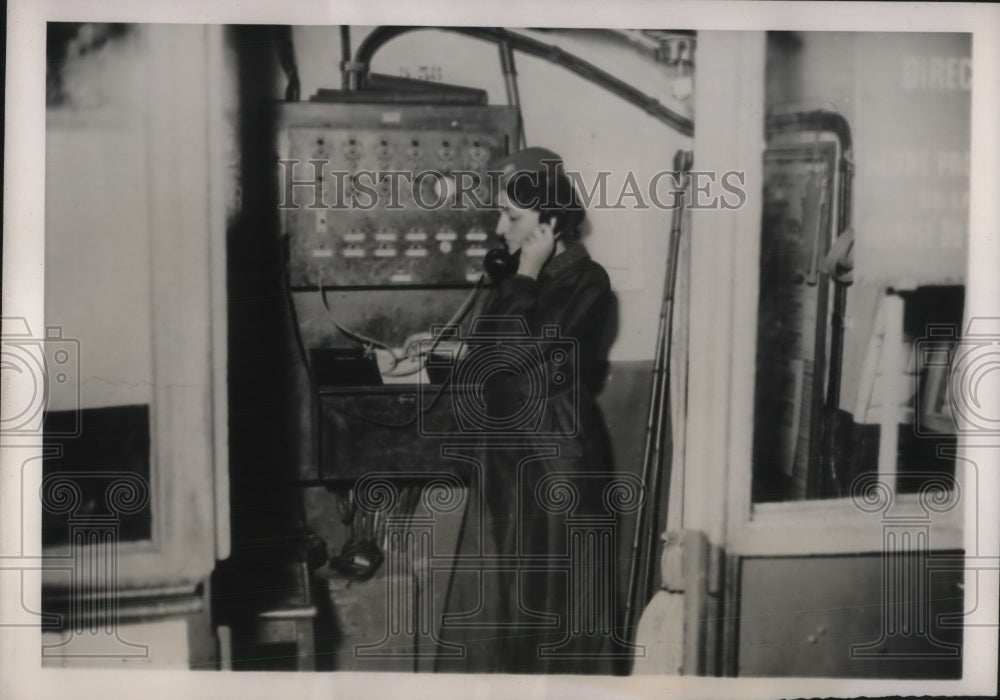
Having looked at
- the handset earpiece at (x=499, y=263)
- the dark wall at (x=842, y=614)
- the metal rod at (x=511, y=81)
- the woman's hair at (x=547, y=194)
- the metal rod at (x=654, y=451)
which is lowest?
the dark wall at (x=842, y=614)

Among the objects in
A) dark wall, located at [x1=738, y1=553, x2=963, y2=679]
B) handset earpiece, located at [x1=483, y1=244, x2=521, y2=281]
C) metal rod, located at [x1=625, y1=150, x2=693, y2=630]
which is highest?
handset earpiece, located at [x1=483, y1=244, x2=521, y2=281]

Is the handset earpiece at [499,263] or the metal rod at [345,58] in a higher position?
the metal rod at [345,58]

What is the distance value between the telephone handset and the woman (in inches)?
0.5

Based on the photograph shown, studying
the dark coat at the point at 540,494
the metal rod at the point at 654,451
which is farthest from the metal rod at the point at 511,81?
the metal rod at the point at 654,451

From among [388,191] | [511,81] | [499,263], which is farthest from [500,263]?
[511,81]

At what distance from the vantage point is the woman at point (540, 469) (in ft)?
8.14

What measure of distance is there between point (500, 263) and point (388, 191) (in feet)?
1.13

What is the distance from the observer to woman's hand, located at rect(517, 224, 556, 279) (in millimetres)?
2490

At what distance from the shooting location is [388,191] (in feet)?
8.16

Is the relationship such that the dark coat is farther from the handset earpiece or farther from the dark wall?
the dark wall

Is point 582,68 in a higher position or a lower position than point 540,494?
higher

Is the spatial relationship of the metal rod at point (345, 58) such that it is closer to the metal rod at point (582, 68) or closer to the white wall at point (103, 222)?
the metal rod at point (582, 68)

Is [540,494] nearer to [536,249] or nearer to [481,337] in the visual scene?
[481,337]

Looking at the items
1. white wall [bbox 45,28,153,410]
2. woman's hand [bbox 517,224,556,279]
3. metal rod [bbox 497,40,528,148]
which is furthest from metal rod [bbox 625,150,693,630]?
white wall [bbox 45,28,153,410]
